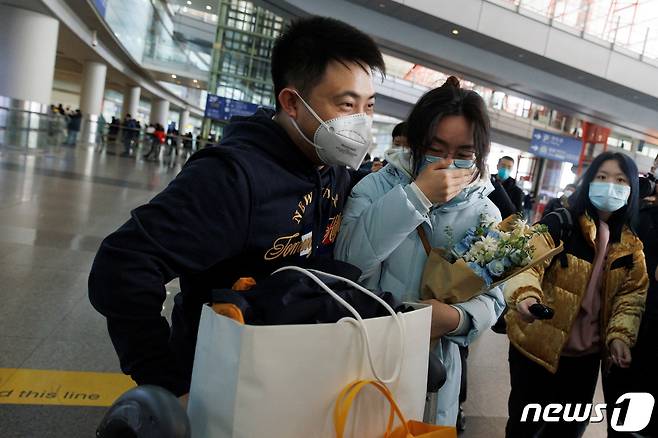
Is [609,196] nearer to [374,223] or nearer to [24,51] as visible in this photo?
[374,223]

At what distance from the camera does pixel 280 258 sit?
1250 mm

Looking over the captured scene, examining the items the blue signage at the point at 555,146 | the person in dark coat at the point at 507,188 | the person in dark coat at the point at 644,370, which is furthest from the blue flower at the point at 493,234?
the blue signage at the point at 555,146

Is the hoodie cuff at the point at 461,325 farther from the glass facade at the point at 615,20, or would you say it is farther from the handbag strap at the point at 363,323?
the glass facade at the point at 615,20

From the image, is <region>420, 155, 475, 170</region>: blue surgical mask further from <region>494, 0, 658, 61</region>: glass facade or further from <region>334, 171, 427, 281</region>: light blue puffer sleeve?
<region>494, 0, 658, 61</region>: glass facade

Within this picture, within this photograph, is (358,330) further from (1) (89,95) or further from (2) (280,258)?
(1) (89,95)

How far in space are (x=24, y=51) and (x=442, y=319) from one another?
17.4 m

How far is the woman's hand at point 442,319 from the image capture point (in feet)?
4.55

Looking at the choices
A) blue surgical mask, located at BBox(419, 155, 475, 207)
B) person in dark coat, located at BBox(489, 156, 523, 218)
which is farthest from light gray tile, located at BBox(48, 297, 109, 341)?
person in dark coat, located at BBox(489, 156, 523, 218)

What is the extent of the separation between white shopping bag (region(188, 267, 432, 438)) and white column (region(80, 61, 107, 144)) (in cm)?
2701

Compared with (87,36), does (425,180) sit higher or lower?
lower

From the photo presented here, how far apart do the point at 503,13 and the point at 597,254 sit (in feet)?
33.7

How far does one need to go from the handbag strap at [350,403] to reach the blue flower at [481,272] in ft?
1.94

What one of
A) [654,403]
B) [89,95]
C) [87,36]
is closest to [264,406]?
[654,403]

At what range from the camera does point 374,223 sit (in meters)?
1.48
